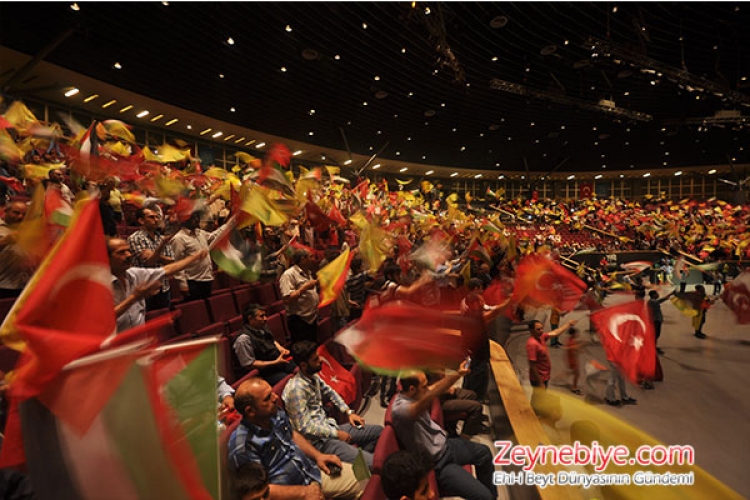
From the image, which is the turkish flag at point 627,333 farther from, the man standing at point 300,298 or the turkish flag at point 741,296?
the turkish flag at point 741,296

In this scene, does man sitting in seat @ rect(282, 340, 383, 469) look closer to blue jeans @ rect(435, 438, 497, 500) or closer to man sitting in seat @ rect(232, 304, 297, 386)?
blue jeans @ rect(435, 438, 497, 500)

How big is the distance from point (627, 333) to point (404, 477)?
3.29 meters

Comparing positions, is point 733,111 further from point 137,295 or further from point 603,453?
point 137,295

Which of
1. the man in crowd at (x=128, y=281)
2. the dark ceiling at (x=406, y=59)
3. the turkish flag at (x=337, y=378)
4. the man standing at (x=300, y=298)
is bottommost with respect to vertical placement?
the turkish flag at (x=337, y=378)

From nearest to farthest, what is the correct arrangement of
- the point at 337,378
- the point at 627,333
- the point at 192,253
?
1. the point at 337,378
2. the point at 192,253
3. the point at 627,333

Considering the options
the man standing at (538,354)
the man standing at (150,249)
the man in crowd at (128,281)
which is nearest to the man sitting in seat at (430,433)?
the man in crowd at (128,281)

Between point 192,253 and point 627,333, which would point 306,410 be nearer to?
point 192,253

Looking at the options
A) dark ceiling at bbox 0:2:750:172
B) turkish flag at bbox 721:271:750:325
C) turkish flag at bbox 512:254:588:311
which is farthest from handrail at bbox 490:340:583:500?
dark ceiling at bbox 0:2:750:172

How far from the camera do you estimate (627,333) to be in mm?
4242

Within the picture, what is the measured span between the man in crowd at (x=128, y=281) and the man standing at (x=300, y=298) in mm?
1509

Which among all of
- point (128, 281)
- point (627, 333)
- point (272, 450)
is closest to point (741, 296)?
point (627, 333)

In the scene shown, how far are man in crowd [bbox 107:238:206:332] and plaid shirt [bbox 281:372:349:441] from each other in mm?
958

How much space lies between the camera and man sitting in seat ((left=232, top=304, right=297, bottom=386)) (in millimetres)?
3350

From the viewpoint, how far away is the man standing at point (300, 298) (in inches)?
160
